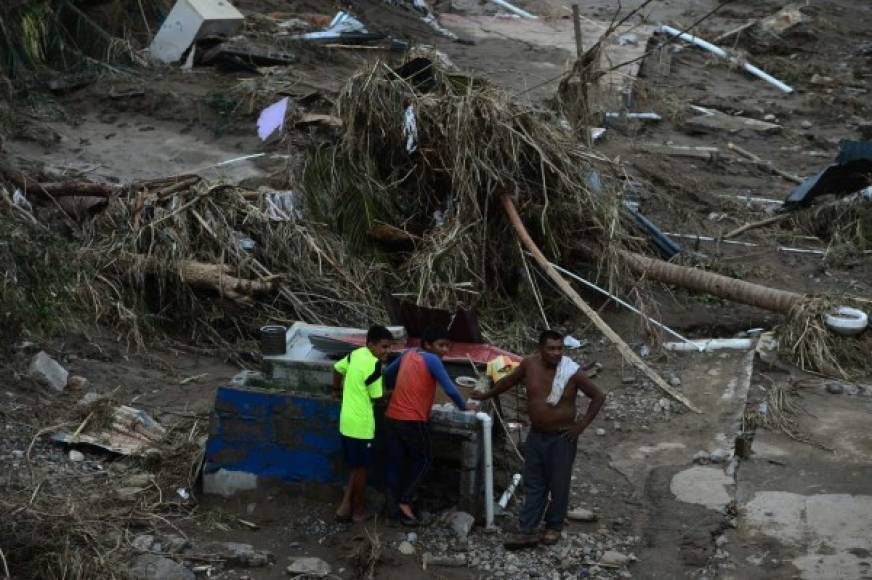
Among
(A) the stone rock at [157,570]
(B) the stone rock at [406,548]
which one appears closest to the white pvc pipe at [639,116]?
(B) the stone rock at [406,548]

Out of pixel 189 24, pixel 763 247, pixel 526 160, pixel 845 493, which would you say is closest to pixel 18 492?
pixel 845 493

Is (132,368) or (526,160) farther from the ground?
(526,160)

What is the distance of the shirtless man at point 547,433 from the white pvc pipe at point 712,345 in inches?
151

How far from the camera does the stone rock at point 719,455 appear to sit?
8.68 meters

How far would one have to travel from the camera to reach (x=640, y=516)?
26.0 ft

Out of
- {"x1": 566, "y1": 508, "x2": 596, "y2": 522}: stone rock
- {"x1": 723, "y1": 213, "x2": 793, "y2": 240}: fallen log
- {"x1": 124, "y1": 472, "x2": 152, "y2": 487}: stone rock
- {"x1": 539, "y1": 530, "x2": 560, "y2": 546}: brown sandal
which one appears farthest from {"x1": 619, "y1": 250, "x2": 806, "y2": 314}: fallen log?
{"x1": 124, "y1": 472, "x2": 152, "y2": 487}: stone rock

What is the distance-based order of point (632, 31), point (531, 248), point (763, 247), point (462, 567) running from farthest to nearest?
point (632, 31) < point (763, 247) < point (531, 248) < point (462, 567)

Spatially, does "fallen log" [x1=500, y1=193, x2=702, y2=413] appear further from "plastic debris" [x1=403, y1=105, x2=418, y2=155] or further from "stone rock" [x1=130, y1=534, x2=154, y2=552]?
"stone rock" [x1=130, y1=534, x2=154, y2=552]

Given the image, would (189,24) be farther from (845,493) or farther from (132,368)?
(845,493)

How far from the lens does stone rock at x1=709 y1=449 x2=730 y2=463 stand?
28.5ft

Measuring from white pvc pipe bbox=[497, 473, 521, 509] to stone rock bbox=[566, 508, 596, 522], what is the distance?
38cm

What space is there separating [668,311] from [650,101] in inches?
351

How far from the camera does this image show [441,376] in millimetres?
7148

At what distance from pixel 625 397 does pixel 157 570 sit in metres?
4.63
